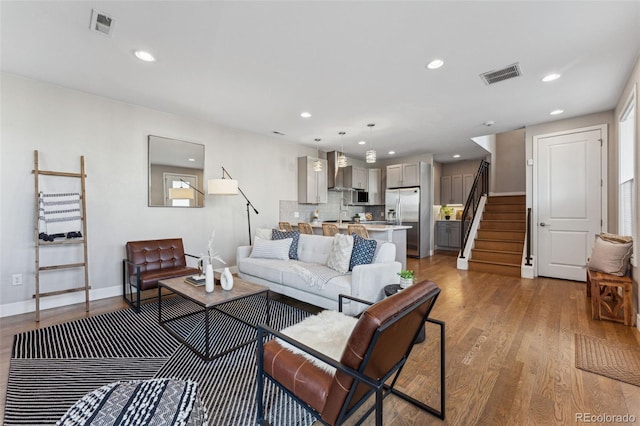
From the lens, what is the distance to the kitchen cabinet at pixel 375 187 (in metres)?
7.99

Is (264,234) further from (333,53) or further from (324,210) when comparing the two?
(324,210)

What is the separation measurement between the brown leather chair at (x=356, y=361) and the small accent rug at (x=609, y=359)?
1680mm

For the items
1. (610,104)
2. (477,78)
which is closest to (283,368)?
(477,78)

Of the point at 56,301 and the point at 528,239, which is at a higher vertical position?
the point at 528,239

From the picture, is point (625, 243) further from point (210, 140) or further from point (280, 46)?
point (210, 140)

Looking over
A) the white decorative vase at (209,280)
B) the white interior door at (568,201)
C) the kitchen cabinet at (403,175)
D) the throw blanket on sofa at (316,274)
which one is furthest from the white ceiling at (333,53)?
the kitchen cabinet at (403,175)

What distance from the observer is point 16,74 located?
121 inches

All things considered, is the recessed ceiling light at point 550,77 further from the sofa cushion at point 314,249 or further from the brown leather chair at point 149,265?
→ the brown leather chair at point 149,265

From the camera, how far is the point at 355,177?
742cm

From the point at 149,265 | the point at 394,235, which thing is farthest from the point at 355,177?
the point at 149,265

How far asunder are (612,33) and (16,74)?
5.90 metres

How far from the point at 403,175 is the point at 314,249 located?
14.8 feet

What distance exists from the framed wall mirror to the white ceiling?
0.54 meters

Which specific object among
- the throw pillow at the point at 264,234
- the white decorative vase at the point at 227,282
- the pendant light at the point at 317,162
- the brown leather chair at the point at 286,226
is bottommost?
the white decorative vase at the point at 227,282
